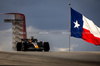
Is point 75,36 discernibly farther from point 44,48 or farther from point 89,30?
point 44,48

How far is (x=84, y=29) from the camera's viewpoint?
18.8 metres

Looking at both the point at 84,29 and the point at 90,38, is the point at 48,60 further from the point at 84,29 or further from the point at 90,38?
the point at 84,29

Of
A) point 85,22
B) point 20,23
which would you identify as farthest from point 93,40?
point 20,23

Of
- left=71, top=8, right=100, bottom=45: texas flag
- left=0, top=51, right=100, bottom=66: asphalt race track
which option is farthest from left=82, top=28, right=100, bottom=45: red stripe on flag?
left=0, top=51, right=100, bottom=66: asphalt race track

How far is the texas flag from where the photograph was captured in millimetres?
18062

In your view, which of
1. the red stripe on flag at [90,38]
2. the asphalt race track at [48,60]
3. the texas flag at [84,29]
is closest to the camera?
the asphalt race track at [48,60]

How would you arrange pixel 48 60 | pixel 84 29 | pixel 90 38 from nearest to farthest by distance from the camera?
pixel 48 60, pixel 90 38, pixel 84 29

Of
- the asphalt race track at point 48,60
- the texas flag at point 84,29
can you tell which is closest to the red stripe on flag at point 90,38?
the texas flag at point 84,29

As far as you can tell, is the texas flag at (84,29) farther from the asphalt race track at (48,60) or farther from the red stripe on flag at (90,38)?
the asphalt race track at (48,60)

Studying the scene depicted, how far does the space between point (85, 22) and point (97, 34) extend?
1.82 meters

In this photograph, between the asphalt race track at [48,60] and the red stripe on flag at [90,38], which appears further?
the red stripe on flag at [90,38]

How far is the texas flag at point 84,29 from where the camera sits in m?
18.1

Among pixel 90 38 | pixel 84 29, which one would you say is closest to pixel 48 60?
pixel 90 38

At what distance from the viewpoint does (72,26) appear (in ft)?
61.7
